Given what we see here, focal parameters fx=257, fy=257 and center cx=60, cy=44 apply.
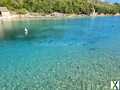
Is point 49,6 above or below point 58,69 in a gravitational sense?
above

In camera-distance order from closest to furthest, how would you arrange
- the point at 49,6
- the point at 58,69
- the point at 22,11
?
the point at 58,69 → the point at 22,11 → the point at 49,6

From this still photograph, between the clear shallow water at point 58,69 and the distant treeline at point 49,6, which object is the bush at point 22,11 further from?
the clear shallow water at point 58,69

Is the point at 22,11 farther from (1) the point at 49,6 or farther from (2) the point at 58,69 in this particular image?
(2) the point at 58,69

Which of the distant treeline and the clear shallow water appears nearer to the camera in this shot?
the clear shallow water

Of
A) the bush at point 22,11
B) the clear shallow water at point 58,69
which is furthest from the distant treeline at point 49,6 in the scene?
the clear shallow water at point 58,69

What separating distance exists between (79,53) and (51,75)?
10215 mm

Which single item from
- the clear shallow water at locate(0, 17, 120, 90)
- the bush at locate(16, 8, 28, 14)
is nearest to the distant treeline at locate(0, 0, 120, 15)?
the bush at locate(16, 8, 28, 14)

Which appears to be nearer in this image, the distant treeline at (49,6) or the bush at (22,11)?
the bush at (22,11)

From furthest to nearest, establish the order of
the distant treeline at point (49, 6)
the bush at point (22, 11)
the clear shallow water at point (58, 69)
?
the distant treeline at point (49, 6) < the bush at point (22, 11) < the clear shallow water at point (58, 69)

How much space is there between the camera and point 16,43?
43562mm

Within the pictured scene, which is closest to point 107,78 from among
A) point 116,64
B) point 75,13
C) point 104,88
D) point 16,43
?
point 104,88

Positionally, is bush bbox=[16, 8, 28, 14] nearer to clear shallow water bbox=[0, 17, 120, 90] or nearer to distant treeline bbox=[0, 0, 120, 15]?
distant treeline bbox=[0, 0, 120, 15]

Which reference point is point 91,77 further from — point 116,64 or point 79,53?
point 79,53

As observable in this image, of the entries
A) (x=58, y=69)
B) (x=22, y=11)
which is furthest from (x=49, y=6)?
(x=58, y=69)
